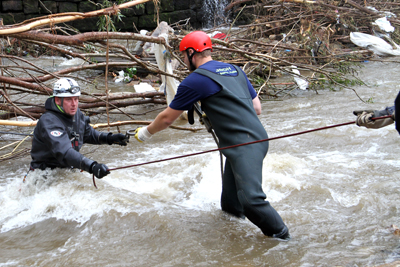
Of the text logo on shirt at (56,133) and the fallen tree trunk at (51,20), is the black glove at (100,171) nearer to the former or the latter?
the text logo on shirt at (56,133)

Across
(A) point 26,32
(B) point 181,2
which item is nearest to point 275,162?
(A) point 26,32

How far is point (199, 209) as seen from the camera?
146 inches

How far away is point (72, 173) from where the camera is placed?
3920mm

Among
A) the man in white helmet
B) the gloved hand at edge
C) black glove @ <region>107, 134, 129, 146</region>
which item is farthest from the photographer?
black glove @ <region>107, 134, 129, 146</region>

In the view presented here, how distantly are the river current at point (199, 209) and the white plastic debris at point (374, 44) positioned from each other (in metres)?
6.75

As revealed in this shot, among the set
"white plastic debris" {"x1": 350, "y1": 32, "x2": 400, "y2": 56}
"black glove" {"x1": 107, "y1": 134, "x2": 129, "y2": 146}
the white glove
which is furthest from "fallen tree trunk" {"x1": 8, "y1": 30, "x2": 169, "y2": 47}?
"white plastic debris" {"x1": 350, "y1": 32, "x2": 400, "y2": 56}

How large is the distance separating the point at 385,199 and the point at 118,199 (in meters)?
2.69

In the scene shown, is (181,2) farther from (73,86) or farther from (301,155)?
(73,86)

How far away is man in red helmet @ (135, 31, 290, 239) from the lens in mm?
2742

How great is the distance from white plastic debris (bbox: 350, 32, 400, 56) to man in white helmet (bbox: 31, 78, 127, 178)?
10.2 meters

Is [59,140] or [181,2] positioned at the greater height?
[181,2]

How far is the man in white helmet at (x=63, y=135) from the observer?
3307mm

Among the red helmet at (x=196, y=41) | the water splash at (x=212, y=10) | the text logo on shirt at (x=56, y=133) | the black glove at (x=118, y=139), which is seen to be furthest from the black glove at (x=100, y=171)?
the water splash at (x=212, y=10)

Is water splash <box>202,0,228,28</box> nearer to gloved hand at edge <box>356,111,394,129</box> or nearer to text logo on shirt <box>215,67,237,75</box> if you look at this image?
text logo on shirt <box>215,67,237,75</box>
